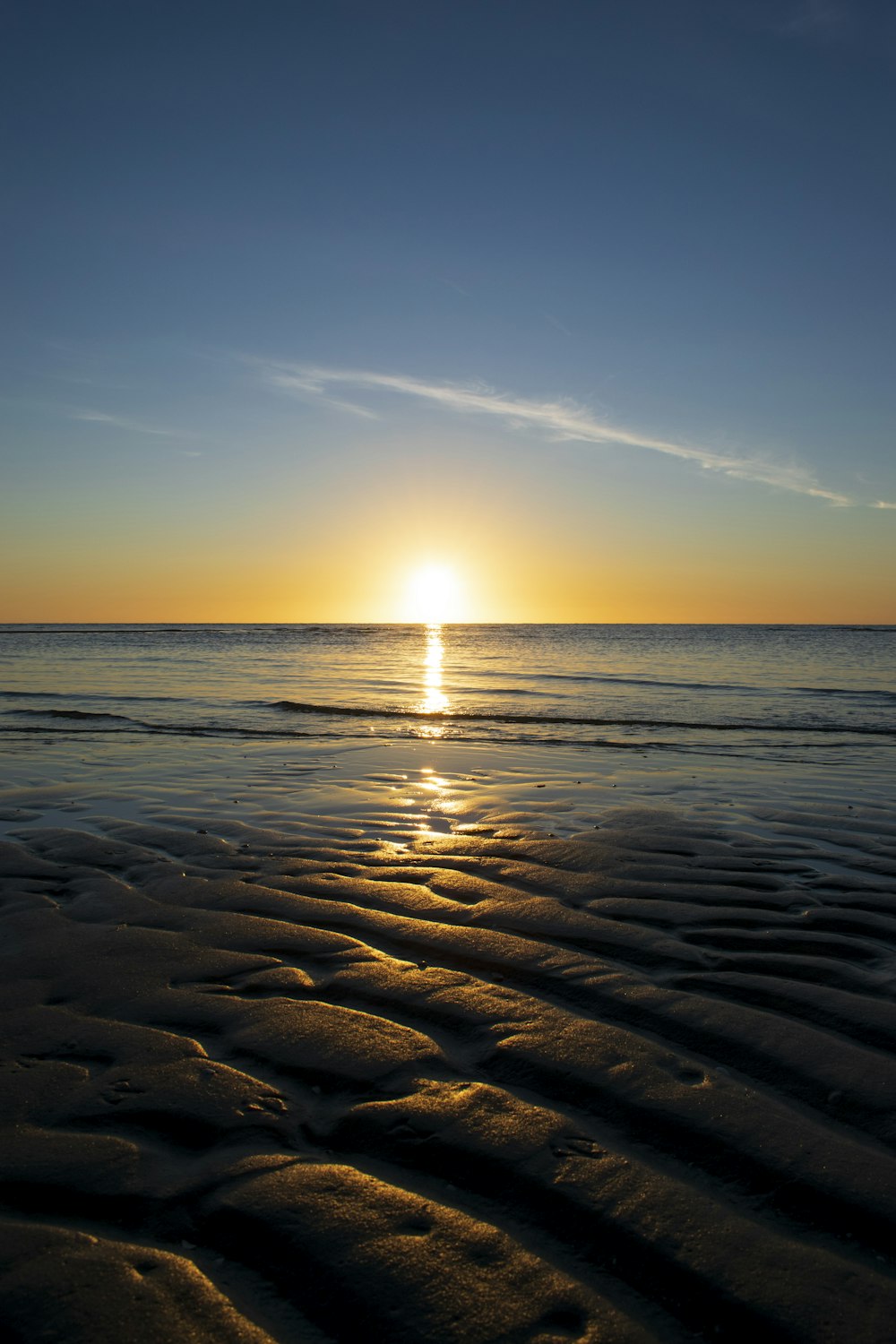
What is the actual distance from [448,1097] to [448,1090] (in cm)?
4

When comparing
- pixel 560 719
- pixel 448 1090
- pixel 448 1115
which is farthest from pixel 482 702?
pixel 448 1115

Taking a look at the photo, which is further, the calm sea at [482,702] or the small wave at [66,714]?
the small wave at [66,714]

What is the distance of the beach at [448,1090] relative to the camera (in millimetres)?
1970

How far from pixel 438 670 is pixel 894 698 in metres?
16.4

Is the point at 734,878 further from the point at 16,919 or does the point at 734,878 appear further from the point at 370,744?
the point at 370,744

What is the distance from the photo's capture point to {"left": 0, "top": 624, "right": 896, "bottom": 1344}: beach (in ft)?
6.46

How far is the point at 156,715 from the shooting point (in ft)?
53.9

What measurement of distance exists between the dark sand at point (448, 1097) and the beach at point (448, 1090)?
0.4 inches

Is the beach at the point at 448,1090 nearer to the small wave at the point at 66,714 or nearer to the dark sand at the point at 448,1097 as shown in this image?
the dark sand at the point at 448,1097

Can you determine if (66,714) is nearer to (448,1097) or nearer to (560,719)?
(560,719)

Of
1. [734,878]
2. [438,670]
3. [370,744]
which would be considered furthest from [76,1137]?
[438,670]

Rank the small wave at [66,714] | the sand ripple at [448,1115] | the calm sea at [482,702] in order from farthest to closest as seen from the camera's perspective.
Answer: the small wave at [66,714] < the calm sea at [482,702] < the sand ripple at [448,1115]

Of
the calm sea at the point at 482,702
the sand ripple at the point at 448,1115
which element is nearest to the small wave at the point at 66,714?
the calm sea at the point at 482,702

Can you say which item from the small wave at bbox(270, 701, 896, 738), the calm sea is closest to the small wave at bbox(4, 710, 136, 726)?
the calm sea
